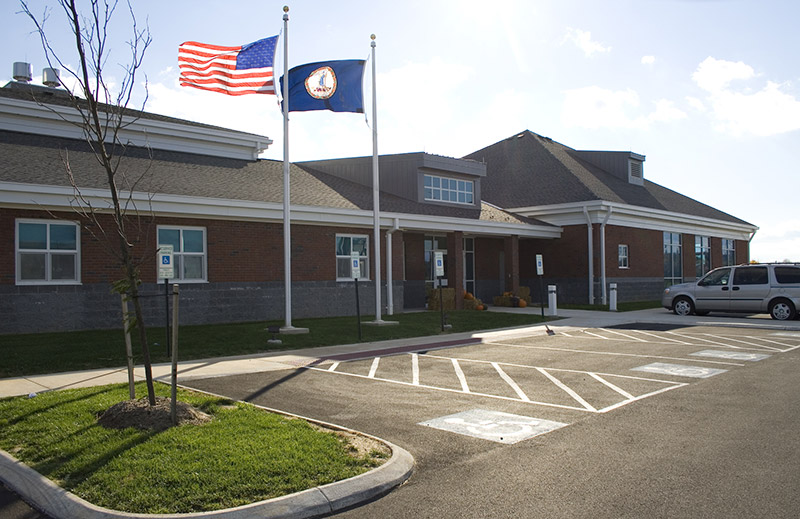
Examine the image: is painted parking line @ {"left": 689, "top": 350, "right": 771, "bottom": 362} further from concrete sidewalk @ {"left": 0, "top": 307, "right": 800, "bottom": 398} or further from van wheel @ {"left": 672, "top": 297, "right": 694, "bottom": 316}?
van wheel @ {"left": 672, "top": 297, "right": 694, "bottom": 316}

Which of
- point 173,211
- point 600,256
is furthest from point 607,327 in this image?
point 173,211

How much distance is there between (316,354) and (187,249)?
673cm

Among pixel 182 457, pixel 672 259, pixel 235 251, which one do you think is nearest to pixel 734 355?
pixel 182 457

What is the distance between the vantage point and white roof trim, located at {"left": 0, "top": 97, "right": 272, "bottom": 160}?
19.9m

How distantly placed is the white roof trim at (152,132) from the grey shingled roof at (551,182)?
14296mm

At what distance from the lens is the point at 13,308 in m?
15.7

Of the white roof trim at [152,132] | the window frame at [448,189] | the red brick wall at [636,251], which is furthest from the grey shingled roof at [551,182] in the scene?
the white roof trim at [152,132]

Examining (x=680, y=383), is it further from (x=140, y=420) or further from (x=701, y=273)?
(x=701, y=273)

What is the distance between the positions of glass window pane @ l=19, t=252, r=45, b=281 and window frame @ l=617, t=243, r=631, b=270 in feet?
80.6

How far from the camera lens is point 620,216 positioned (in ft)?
103

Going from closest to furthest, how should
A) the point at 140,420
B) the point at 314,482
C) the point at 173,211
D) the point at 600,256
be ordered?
the point at 314,482
the point at 140,420
the point at 173,211
the point at 600,256

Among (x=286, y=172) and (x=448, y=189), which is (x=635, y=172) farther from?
(x=286, y=172)

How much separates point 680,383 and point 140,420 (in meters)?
7.99

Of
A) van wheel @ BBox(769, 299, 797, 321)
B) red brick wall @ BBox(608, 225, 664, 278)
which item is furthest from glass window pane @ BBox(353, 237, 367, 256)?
van wheel @ BBox(769, 299, 797, 321)
